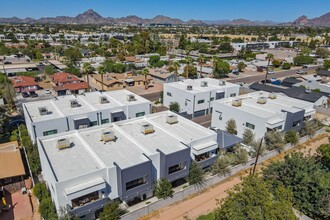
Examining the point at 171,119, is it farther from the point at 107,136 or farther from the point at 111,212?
the point at 111,212

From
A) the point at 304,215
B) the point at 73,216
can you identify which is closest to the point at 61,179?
the point at 73,216

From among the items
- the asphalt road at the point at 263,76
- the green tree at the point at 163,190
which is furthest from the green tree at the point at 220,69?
the green tree at the point at 163,190

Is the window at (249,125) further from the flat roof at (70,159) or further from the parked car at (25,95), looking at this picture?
the parked car at (25,95)

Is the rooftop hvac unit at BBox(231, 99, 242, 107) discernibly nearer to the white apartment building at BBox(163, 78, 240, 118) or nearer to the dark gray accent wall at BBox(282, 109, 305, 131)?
the dark gray accent wall at BBox(282, 109, 305, 131)

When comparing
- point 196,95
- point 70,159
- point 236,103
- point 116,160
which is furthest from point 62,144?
point 236,103

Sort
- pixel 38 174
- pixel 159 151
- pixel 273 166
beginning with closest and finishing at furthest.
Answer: pixel 159 151 → pixel 273 166 → pixel 38 174

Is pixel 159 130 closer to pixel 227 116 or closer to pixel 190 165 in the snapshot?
pixel 190 165
